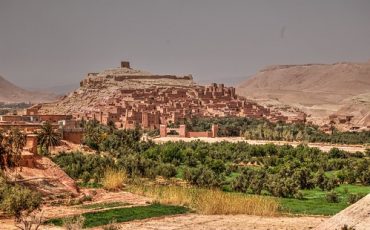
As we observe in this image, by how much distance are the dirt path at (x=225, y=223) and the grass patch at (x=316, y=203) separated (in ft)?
6.58

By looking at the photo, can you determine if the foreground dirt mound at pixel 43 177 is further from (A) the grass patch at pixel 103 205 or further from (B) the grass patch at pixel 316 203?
(B) the grass patch at pixel 316 203

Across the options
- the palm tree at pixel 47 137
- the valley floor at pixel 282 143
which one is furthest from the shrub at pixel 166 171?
the valley floor at pixel 282 143

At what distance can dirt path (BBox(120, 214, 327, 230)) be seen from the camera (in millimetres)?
21916

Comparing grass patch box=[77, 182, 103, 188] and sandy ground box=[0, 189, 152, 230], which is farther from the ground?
grass patch box=[77, 182, 103, 188]

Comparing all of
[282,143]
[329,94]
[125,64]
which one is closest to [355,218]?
[282,143]

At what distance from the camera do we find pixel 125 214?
24.1 m

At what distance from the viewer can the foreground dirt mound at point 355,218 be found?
17.2m

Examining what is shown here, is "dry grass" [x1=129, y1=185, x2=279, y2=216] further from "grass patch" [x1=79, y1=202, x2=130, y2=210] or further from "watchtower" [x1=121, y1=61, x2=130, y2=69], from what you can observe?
"watchtower" [x1=121, y1=61, x2=130, y2=69]

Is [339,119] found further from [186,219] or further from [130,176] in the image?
[186,219]

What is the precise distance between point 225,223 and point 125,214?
12.8 feet

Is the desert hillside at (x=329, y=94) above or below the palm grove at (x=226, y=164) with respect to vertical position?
above

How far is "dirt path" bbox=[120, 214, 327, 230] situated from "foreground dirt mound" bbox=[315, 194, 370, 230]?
3465 millimetres

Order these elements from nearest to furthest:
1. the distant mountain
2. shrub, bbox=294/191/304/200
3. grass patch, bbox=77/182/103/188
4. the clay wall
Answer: shrub, bbox=294/191/304/200
grass patch, bbox=77/182/103/188
the clay wall
the distant mountain

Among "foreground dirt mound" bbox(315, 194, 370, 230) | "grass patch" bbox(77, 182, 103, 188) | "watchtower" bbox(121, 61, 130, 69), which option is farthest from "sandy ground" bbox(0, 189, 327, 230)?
"watchtower" bbox(121, 61, 130, 69)
